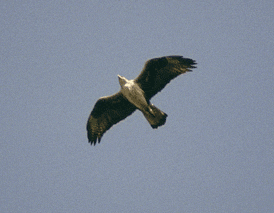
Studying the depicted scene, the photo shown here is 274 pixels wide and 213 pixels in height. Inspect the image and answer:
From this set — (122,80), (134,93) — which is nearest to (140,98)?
(134,93)

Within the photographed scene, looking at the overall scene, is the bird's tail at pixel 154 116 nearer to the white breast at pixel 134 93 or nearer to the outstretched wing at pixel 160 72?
the white breast at pixel 134 93

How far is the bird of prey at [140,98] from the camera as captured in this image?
31.9 ft

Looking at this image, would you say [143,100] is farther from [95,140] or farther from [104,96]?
[95,140]

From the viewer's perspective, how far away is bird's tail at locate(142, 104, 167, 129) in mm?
10180

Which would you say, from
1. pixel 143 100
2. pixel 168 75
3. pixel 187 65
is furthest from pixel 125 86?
pixel 187 65

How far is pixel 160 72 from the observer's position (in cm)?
988

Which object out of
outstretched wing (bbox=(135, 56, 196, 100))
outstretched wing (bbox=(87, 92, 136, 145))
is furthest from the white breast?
outstretched wing (bbox=(87, 92, 136, 145))

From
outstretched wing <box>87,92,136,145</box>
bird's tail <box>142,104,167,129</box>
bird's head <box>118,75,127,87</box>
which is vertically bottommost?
bird's tail <box>142,104,167,129</box>

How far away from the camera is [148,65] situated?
9688mm

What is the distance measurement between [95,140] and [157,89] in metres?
2.83

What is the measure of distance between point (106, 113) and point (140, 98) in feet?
4.82

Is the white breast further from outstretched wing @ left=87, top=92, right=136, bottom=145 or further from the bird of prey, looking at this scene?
outstretched wing @ left=87, top=92, right=136, bottom=145

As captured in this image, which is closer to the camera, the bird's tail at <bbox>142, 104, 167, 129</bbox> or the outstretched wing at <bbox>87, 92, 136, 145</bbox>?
the bird's tail at <bbox>142, 104, 167, 129</bbox>

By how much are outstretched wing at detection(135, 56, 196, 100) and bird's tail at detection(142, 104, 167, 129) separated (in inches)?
15.5
